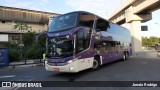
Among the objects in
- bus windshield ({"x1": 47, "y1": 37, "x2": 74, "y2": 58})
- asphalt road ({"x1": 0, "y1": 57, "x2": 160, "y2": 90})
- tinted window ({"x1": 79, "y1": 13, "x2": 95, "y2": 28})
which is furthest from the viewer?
tinted window ({"x1": 79, "y1": 13, "x2": 95, "y2": 28})

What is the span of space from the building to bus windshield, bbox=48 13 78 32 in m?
30.5

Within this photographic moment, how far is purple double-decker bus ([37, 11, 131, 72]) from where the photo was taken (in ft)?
35.5

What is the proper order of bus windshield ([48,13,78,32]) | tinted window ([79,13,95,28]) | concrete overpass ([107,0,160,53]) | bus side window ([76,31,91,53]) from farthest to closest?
concrete overpass ([107,0,160,53]), tinted window ([79,13,95,28]), bus windshield ([48,13,78,32]), bus side window ([76,31,91,53])

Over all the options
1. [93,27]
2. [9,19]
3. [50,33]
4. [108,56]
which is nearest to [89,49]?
[93,27]

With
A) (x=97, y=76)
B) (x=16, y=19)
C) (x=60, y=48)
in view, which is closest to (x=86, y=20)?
(x=60, y=48)

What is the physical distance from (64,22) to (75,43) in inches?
65.8

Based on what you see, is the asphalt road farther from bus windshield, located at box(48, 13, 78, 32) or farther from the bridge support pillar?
the bridge support pillar

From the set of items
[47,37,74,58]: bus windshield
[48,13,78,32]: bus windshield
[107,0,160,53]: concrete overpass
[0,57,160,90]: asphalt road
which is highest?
[107,0,160,53]: concrete overpass

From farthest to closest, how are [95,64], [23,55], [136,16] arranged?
[136,16]
[23,55]
[95,64]

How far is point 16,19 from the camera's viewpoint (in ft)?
151

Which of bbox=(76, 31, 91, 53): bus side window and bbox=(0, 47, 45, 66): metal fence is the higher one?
bbox=(76, 31, 91, 53): bus side window

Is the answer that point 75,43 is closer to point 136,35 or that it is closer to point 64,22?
point 64,22

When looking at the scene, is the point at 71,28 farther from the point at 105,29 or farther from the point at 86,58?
the point at 105,29

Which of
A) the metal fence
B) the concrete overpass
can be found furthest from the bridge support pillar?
the metal fence
